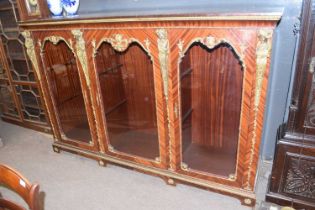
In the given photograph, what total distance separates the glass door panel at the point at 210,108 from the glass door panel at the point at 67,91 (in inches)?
35.5

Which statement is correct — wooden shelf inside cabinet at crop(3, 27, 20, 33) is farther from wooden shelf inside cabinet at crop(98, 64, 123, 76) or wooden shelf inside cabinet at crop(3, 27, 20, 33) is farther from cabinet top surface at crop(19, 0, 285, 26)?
wooden shelf inside cabinet at crop(98, 64, 123, 76)

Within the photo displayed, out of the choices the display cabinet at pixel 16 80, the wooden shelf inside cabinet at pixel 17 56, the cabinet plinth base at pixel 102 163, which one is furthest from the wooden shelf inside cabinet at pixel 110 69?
the wooden shelf inside cabinet at pixel 17 56

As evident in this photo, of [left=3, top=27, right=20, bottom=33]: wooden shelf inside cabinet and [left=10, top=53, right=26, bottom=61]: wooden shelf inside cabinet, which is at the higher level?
[left=3, top=27, right=20, bottom=33]: wooden shelf inside cabinet

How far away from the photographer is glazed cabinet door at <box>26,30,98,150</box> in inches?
74.2

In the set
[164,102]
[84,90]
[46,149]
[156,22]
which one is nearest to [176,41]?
[156,22]

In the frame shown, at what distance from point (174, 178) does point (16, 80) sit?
2.13 meters

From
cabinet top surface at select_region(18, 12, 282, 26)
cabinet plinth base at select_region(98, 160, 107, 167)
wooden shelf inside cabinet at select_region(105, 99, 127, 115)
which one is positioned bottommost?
Result: cabinet plinth base at select_region(98, 160, 107, 167)

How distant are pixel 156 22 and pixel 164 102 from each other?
509 millimetres

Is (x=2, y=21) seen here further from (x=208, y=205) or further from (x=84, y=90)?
(x=208, y=205)

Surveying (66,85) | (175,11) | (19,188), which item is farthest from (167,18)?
(66,85)

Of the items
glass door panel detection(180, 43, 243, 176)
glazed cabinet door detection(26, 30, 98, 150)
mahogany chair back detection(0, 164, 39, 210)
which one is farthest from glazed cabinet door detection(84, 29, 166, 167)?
mahogany chair back detection(0, 164, 39, 210)

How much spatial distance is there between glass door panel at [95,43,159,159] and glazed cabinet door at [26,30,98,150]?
0.50ft

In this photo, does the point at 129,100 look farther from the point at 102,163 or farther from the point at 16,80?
the point at 16,80

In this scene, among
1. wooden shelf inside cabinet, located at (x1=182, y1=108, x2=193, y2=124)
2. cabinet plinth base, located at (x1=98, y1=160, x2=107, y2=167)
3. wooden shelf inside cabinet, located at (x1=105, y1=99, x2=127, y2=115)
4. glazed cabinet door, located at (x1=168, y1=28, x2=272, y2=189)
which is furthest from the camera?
cabinet plinth base, located at (x1=98, y1=160, x2=107, y2=167)
